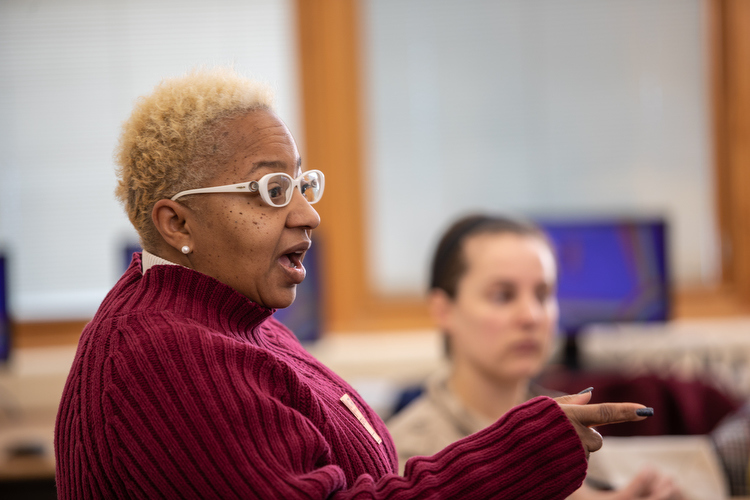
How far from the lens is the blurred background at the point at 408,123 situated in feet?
→ 11.3

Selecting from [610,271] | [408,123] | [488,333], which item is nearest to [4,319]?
[408,123]

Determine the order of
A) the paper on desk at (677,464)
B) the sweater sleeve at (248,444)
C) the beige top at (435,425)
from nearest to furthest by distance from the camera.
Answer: the sweater sleeve at (248,444), the beige top at (435,425), the paper on desk at (677,464)

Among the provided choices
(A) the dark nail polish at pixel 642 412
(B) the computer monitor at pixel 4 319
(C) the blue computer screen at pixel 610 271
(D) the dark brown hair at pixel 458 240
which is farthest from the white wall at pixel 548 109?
(A) the dark nail polish at pixel 642 412

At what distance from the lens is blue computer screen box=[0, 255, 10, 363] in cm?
303

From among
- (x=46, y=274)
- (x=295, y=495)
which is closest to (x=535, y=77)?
(x=46, y=274)

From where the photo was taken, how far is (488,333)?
→ 153 centimetres

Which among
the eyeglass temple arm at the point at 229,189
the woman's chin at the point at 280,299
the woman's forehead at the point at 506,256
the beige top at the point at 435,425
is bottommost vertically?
the beige top at the point at 435,425

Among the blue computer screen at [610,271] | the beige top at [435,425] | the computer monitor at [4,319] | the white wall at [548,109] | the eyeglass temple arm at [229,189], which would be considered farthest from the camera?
the white wall at [548,109]

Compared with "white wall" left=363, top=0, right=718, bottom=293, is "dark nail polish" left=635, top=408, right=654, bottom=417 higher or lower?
lower

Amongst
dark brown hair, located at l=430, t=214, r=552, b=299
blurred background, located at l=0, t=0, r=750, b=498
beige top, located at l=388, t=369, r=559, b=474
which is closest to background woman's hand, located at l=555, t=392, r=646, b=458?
beige top, located at l=388, t=369, r=559, b=474

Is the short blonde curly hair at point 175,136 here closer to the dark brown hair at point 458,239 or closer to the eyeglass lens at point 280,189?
the eyeglass lens at point 280,189

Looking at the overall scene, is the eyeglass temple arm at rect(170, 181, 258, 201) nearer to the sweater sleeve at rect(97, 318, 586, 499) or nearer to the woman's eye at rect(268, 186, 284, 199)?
the woman's eye at rect(268, 186, 284, 199)

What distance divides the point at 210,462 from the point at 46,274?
3.23m

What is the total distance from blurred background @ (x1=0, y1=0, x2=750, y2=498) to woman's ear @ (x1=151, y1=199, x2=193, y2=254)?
2628mm
